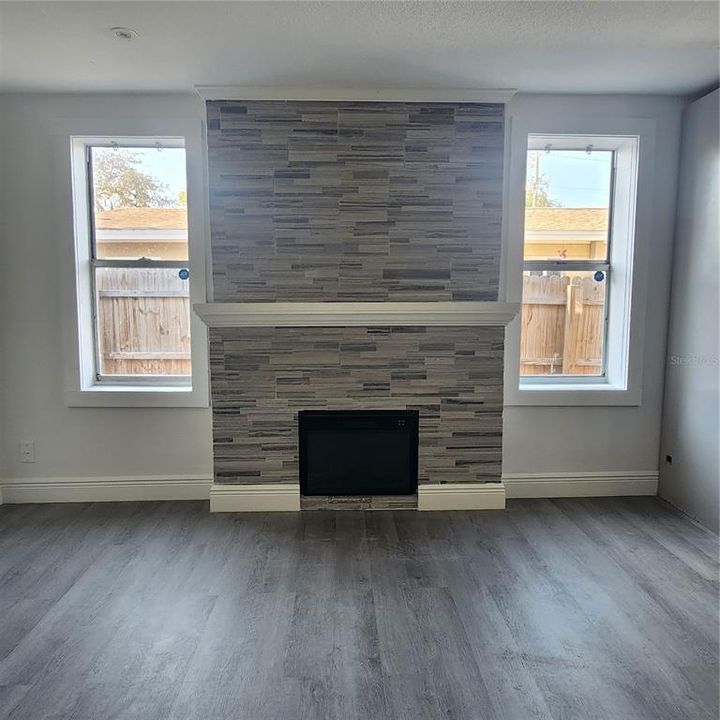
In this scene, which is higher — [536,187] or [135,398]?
[536,187]

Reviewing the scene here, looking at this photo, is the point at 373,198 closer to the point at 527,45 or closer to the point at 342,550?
the point at 527,45

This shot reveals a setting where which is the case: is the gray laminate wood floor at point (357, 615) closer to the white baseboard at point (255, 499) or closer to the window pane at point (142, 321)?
the white baseboard at point (255, 499)

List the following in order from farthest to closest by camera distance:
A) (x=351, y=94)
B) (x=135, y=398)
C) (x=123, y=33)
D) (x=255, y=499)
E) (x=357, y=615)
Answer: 1. (x=135, y=398)
2. (x=255, y=499)
3. (x=351, y=94)
4. (x=123, y=33)
5. (x=357, y=615)

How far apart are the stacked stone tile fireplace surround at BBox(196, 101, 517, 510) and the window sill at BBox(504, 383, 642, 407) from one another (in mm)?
191

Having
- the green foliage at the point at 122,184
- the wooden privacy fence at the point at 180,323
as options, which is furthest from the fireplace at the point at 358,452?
the green foliage at the point at 122,184

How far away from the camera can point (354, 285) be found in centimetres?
336

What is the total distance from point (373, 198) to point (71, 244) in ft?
6.26

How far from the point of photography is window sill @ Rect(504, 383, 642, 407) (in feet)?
11.8

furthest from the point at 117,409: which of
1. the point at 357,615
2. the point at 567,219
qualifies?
the point at 567,219

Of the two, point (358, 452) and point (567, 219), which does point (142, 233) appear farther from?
point (567, 219)

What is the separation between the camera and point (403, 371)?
341 centimetres

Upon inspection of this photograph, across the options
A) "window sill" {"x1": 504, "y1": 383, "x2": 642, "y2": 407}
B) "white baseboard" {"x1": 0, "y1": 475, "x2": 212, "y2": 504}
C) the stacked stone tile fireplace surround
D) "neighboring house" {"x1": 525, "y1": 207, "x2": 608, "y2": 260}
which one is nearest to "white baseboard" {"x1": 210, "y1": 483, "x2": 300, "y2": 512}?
the stacked stone tile fireplace surround

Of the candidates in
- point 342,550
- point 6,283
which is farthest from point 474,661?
point 6,283

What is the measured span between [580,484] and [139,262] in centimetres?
326
